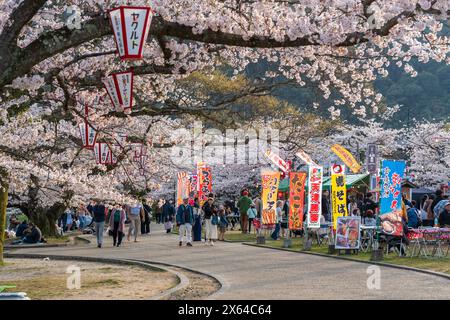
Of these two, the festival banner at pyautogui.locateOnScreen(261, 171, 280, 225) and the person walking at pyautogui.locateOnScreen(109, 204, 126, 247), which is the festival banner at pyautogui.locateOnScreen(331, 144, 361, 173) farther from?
the person walking at pyautogui.locateOnScreen(109, 204, 126, 247)

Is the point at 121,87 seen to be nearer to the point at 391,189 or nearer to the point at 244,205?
the point at 391,189

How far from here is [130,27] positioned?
28.7 feet

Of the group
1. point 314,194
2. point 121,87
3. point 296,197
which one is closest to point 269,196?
point 296,197

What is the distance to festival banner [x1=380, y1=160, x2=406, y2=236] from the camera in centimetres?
1741

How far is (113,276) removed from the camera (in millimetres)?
14602

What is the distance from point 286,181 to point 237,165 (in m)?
16.6

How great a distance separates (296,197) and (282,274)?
26.1 ft

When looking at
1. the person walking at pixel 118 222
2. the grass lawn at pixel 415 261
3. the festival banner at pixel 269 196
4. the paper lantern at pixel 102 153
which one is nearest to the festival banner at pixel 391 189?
the grass lawn at pixel 415 261

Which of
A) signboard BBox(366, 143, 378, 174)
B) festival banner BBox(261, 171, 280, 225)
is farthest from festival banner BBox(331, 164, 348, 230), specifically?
festival banner BBox(261, 171, 280, 225)

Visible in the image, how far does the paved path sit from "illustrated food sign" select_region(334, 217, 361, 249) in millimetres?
841

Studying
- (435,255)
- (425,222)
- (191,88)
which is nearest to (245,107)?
(191,88)

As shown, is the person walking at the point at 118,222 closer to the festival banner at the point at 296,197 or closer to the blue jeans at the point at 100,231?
the blue jeans at the point at 100,231

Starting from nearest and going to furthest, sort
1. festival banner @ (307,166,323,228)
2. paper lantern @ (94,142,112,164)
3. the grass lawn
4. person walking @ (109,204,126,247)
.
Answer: the grass lawn < paper lantern @ (94,142,112,164) < festival banner @ (307,166,323,228) < person walking @ (109,204,126,247)
